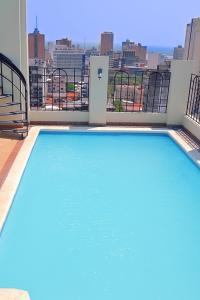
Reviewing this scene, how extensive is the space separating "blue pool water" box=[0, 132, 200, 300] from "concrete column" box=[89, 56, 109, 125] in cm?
177

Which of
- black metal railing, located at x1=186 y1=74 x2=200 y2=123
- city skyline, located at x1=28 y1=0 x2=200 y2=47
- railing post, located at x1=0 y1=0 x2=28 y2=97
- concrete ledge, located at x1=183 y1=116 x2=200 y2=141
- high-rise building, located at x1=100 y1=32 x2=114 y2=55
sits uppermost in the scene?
city skyline, located at x1=28 y1=0 x2=200 y2=47

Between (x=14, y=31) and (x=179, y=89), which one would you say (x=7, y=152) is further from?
(x=179, y=89)

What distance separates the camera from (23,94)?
6973 millimetres

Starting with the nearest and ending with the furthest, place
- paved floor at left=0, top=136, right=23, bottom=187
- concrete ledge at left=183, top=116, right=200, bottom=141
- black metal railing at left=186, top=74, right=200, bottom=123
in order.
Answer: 1. paved floor at left=0, top=136, right=23, bottom=187
2. concrete ledge at left=183, top=116, right=200, bottom=141
3. black metal railing at left=186, top=74, right=200, bottom=123

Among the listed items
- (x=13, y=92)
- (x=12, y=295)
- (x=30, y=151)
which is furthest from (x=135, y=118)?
(x=12, y=295)

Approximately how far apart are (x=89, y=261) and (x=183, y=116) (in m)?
5.60

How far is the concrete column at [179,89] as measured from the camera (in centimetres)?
759

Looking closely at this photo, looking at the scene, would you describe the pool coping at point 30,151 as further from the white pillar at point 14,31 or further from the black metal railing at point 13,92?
the white pillar at point 14,31

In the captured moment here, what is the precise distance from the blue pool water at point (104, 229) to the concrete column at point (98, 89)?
1766 millimetres

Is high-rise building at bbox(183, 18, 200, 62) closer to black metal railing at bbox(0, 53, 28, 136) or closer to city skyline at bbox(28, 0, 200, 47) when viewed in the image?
black metal railing at bbox(0, 53, 28, 136)

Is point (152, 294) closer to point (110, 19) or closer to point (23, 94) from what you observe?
point (23, 94)

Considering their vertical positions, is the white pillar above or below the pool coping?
above

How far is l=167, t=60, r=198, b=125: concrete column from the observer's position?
7594 millimetres

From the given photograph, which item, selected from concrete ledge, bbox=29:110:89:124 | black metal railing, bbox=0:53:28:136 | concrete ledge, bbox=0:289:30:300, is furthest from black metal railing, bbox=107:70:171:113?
concrete ledge, bbox=0:289:30:300
